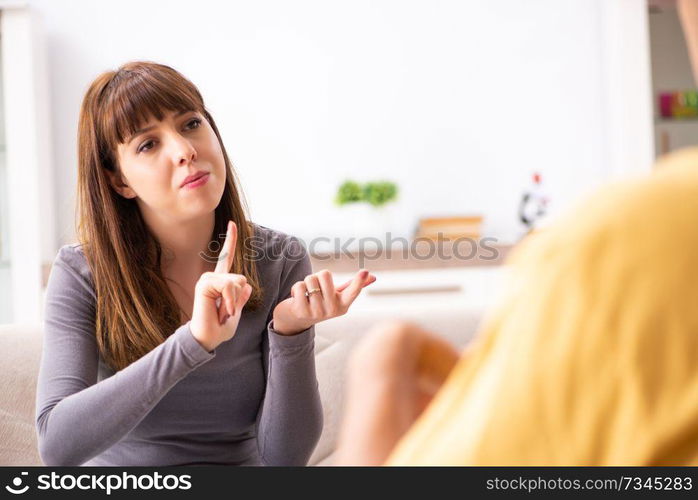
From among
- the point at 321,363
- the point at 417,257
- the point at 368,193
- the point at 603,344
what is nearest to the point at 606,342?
the point at 603,344

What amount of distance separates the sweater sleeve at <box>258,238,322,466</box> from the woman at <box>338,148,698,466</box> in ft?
2.88

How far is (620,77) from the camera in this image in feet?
12.7

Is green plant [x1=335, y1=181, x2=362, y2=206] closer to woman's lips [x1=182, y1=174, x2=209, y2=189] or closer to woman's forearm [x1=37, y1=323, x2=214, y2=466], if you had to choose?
woman's lips [x1=182, y1=174, x2=209, y2=189]

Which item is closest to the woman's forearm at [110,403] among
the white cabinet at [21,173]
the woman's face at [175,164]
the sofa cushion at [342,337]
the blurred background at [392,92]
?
the woman's face at [175,164]

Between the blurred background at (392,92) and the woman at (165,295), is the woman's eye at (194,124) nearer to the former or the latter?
the woman at (165,295)

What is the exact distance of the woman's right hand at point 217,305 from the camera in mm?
1030

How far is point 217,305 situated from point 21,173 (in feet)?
9.86

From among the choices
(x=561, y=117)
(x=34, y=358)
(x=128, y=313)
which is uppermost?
(x=561, y=117)

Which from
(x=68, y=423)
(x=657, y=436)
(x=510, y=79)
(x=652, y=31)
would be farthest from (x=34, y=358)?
(x=652, y=31)

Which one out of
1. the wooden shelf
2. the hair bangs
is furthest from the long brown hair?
the wooden shelf

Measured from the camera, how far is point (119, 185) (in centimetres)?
142

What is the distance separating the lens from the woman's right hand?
1030mm

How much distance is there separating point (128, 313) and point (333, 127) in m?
2.87
